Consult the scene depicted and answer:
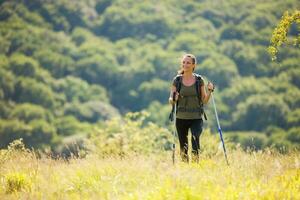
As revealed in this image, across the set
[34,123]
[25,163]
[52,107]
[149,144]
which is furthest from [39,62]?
[25,163]

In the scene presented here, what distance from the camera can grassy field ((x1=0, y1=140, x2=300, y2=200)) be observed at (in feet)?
22.8

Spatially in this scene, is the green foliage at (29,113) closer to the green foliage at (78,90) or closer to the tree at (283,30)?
the green foliage at (78,90)

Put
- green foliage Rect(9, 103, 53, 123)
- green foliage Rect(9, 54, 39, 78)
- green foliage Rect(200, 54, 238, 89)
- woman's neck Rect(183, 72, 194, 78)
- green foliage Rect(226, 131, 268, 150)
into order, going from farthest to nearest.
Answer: green foliage Rect(200, 54, 238, 89), green foliage Rect(9, 54, 39, 78), green foliage Rect(9, 103, 53, 123), green foliage Rect(226, 131, 268, 150), woman's neck Rect(183, 72, 194, 78)

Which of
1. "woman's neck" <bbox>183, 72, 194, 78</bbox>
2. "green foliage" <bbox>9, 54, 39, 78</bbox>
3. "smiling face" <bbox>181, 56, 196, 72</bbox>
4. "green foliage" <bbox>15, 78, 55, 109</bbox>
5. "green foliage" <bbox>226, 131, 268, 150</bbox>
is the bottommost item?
"woman's neck" <bbox>183, 72, 194, 78</bbox>

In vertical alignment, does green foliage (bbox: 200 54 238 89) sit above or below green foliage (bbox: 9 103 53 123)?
above

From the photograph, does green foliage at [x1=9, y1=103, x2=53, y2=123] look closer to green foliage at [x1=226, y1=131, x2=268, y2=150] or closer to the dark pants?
green foliage at [x1=226, y1=131, x2=268, y2=150]

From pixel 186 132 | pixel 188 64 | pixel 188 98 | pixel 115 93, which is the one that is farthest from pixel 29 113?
pixel 188 64

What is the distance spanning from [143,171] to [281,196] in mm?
2586

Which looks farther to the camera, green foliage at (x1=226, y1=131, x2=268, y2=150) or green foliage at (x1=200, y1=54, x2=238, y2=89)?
green foliage at (x1=200, y1=54, x2=238, y2=89)

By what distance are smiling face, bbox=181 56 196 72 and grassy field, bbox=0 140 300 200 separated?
5.27 feet

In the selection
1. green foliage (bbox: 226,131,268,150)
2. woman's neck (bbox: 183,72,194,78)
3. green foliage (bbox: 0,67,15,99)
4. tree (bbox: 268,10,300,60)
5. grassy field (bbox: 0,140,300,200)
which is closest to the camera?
grassy field (bbox: 0,140,300,200)

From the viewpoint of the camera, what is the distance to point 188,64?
10.1 m

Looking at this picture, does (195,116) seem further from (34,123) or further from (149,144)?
(34,123)

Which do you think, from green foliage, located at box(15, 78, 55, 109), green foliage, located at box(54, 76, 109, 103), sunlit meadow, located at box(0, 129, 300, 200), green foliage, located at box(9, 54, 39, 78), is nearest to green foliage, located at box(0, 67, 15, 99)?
green foliage, located at box(15, 78, 55, 109)
